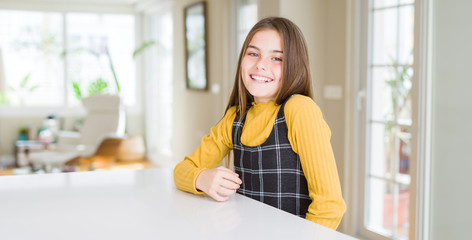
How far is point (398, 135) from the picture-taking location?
10.4 ft

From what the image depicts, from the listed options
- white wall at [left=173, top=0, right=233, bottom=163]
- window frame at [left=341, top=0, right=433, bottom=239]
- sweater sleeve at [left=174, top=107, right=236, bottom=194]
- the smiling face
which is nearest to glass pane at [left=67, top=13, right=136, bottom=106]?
white wall at [left=173, top=0, right=233, bottom=163]

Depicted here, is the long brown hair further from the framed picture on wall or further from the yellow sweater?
the framed picture on wall

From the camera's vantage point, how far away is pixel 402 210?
3287mm

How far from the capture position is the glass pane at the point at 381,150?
3.25 meters

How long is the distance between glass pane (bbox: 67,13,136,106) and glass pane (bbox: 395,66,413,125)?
5069 mm

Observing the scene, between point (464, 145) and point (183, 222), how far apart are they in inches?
76.9

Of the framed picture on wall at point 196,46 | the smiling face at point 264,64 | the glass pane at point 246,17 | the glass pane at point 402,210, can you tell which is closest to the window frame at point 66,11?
the framed picture on wall at point 196,46

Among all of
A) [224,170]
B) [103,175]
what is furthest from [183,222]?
[103,175]

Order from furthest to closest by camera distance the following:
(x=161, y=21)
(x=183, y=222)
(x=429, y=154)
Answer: (x=161, y=21) < (x=429, y=154) < (x=183, y=222)

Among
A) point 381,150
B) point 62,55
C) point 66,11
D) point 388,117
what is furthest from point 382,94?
point 66,11

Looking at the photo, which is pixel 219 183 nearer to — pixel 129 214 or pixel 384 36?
pixel 129 214

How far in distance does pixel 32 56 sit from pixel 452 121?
633 cm

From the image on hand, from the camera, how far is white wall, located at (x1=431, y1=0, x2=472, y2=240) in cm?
251

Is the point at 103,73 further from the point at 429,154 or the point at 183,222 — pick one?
the point at 183,222
